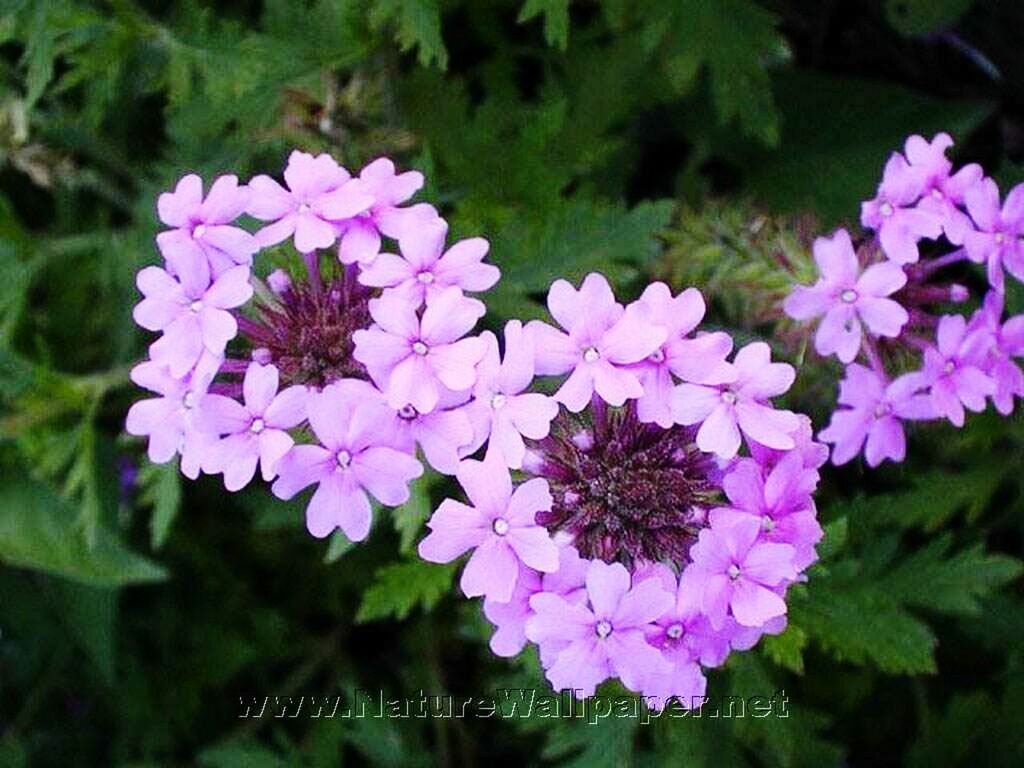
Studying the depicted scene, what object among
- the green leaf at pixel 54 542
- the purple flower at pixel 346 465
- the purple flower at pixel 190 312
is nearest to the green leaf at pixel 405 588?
the purple flower at pixel 346 465

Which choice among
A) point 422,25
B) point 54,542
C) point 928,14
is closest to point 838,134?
point 928,14

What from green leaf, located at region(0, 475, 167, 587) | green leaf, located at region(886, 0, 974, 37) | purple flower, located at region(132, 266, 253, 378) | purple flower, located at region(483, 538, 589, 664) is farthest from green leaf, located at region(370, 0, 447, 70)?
green leaf, located at region(0, 475, 167, 587)

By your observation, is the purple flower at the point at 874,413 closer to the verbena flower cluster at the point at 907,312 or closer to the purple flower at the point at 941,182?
the verbena flower cluster at the point at 907,312

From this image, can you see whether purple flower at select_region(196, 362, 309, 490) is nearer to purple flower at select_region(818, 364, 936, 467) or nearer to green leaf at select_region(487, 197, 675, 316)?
green leaf at select_region(487, 197, 675, 316)

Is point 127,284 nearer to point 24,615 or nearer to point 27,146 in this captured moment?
point 27,146

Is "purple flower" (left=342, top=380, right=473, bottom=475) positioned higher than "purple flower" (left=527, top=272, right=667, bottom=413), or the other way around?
"purple flower" (left=527, top=272, right=667, bottom=413)
